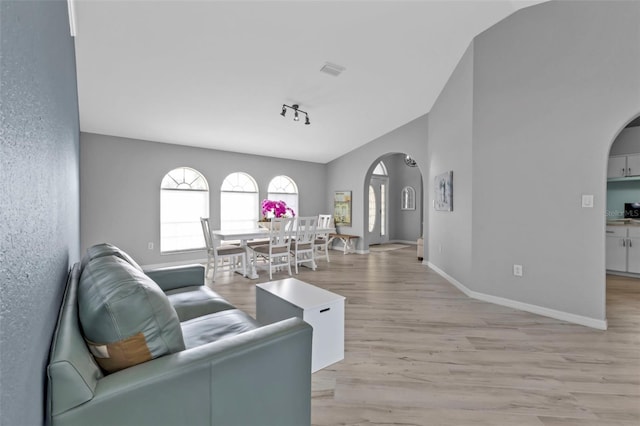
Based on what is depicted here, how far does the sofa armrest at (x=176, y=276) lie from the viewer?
2.38m

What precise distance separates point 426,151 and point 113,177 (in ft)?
18.1

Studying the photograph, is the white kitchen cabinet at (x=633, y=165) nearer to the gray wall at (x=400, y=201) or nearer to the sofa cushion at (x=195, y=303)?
the gray wall at (x=400, y=201)

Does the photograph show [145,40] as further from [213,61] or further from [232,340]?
[232,340]

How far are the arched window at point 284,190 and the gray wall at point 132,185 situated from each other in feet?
3.40

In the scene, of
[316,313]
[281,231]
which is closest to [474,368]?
[316,313]

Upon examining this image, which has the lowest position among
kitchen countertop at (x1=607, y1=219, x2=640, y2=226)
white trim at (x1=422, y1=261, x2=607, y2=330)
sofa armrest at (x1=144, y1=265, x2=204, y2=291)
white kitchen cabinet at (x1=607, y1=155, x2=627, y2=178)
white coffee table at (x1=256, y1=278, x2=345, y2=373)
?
white trim at (x1=422, y1=261, x2=607, y2=330)

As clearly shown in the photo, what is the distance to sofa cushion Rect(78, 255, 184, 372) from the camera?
967 millimetres

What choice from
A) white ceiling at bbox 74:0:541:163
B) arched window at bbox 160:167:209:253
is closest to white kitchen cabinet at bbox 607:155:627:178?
white ceiling at bbox 74:0:541:163

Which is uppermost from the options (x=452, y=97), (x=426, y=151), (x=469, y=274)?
(x=452, y=97)

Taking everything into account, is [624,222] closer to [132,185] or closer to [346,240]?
[346,240]

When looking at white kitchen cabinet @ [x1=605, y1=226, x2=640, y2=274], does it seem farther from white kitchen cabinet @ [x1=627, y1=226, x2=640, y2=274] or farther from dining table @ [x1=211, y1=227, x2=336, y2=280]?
dining table @ [x1=211, y1=227, x2=336, y2=280]

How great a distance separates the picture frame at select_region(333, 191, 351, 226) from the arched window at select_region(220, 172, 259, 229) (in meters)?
2.06

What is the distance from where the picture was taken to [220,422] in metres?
1.03

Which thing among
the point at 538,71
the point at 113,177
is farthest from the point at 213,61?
the point at 538,71
